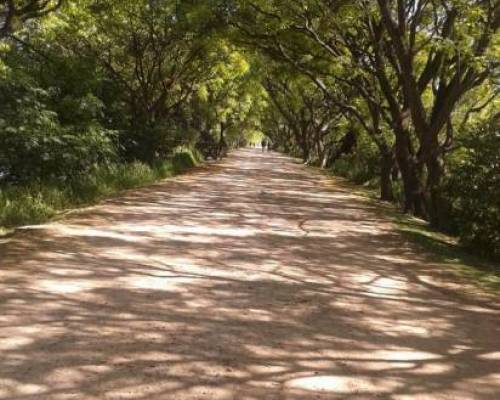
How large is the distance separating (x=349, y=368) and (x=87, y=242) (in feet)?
15.7

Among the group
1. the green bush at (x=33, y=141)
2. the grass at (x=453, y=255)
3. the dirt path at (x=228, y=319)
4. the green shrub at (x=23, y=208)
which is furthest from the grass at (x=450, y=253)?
the green bush at (x=33, y=141)

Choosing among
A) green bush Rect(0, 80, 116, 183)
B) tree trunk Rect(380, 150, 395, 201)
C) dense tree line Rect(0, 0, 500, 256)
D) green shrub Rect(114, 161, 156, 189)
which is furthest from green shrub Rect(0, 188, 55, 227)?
tree trunk Rect(380, 150, 395, 201)

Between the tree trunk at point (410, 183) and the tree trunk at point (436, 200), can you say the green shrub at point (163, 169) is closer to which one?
the tree trunk at point (410, 183)

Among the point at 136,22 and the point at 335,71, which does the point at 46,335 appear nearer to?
the point at 335,71

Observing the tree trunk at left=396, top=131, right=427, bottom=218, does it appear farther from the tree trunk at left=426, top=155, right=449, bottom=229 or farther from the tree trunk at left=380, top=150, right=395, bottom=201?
the tree trunk at left=380, top=150, right=395, bottom=201

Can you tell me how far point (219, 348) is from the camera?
15.2 feet

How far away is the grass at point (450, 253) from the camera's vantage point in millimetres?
8141

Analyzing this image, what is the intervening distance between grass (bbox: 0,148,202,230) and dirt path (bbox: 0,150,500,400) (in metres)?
0.63

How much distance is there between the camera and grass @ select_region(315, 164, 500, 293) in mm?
8141

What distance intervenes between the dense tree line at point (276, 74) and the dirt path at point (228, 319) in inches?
89.8

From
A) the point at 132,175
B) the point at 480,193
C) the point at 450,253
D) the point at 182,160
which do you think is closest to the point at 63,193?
the point at 132,175

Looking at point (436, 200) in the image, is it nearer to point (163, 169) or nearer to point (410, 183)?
point (410, 183)

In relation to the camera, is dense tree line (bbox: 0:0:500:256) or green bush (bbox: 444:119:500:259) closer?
green bush (bbox: 444:119:500:259)

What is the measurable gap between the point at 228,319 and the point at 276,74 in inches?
682
